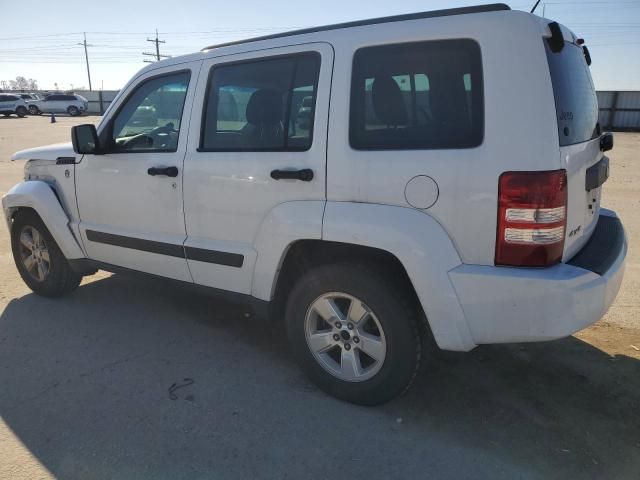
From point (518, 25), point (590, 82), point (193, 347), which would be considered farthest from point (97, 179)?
point (590, 82)

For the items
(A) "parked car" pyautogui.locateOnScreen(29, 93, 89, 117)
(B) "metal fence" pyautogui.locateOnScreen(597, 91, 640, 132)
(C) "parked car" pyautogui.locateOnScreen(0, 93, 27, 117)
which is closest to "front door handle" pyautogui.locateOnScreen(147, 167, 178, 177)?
(B) "metal fence" pyautogui.locateOnScreen(597, 91, 640, 132)

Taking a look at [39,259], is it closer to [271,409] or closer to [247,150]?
[247,150]

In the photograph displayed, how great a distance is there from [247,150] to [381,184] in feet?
3.13

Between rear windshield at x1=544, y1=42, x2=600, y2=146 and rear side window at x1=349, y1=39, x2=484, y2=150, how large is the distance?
37 cm

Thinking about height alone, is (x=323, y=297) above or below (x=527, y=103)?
below

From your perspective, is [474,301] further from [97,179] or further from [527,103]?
[97,179]

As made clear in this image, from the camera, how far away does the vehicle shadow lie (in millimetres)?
2457

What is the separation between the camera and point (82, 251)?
4.19 metres

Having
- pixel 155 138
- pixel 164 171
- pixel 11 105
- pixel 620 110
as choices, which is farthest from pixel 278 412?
pixel 11 105

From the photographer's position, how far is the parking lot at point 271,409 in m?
2.46

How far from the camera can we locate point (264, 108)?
10.2ft

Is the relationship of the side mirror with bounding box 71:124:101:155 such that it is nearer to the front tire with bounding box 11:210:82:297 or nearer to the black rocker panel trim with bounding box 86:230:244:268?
the black rocker panel trim with bounding box 86:230:244:268

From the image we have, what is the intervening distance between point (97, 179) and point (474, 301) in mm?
2936

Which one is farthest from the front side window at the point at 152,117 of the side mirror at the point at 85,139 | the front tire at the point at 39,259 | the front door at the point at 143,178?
the front tire at the point at 39,259
